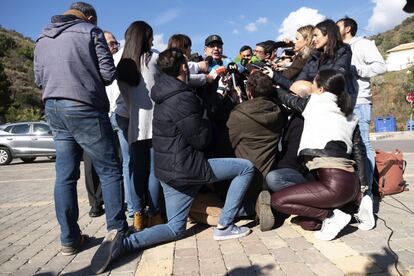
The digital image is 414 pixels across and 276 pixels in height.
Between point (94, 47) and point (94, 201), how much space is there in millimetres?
2192

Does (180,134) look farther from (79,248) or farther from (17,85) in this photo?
(17,85)

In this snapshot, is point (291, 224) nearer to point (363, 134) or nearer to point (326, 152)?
point (326, 152)

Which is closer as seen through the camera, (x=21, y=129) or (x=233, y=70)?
(x=233, y=70)

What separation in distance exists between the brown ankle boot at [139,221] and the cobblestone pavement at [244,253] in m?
0.38

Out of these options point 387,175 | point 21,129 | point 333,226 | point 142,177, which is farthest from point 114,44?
point 21,129

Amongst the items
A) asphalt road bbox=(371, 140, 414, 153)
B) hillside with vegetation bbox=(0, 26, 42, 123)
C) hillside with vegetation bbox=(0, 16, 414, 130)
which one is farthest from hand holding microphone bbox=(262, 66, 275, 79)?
hillside with vegetation bbox=(0, 26, 42, 123)

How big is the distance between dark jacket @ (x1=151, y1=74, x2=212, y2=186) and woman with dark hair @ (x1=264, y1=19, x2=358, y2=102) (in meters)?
1.28

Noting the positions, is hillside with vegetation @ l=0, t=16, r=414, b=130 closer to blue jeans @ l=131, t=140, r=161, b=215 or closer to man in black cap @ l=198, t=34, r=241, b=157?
man in black cap @ l=198, t=34, r=241, b=157

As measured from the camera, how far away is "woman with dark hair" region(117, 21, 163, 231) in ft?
11.4

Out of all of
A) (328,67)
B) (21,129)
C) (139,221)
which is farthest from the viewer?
(21,129)

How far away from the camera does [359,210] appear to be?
3.61 m

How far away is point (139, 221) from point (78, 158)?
94cm

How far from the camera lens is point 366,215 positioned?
355 cm

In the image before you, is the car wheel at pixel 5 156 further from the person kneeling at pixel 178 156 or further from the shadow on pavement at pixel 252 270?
the shadow on pavement at pixel 252 270
